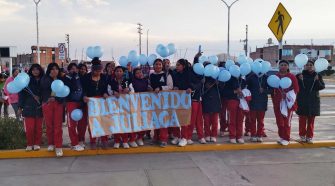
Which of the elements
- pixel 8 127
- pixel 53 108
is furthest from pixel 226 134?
pixel 8 127

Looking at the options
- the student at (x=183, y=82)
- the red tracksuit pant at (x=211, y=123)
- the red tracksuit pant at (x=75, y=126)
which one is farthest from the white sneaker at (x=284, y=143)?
the red tracksuit pant at (x=75, y=126)

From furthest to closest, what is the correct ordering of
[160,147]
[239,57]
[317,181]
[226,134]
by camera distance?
[226,134]
[239,57]
[160,147]
[317,181]

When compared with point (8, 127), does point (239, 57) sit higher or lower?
higher

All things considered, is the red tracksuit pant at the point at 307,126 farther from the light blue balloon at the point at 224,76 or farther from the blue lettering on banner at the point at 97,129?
the blue lettering on banner at the point at 97,129

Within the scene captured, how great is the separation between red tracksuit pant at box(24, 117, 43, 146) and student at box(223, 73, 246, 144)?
4.01 meters

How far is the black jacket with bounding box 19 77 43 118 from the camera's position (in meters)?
7.39

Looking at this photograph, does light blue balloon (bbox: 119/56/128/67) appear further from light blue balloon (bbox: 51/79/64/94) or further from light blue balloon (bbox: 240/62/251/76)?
light blue balloon (bbox: 240/62/251/76)

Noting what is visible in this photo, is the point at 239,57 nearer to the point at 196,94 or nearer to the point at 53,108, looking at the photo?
the point at 196,94

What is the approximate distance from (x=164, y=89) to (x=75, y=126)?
79.3 inches

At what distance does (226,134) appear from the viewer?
9555mm

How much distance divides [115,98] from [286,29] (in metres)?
4.74

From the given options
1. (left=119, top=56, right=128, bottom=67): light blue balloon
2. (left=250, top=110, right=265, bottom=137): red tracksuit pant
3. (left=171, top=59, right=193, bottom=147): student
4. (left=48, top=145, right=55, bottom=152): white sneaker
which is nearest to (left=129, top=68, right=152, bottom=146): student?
(left=171, top=59, right=193, bottom=147): student

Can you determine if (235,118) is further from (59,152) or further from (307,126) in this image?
(59,152)

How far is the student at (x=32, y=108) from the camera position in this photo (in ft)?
24.2
